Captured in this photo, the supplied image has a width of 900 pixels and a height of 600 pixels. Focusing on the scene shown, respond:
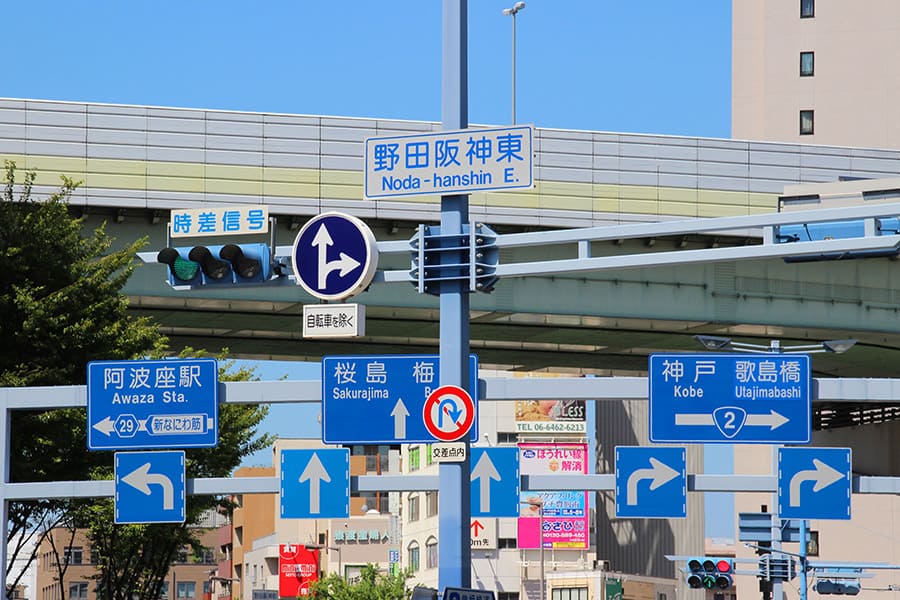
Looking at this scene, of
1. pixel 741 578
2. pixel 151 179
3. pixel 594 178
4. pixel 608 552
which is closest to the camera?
pixel 151 179

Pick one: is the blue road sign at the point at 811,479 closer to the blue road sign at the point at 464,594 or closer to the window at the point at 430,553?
the blue road sign at the point at 464,594

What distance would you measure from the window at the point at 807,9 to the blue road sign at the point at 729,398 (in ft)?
194

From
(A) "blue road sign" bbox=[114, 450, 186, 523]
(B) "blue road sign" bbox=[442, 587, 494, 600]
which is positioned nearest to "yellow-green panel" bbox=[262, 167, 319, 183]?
(A) "blue road sign" bbox=[114, 450, 186, 523]

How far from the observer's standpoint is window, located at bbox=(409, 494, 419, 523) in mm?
106488

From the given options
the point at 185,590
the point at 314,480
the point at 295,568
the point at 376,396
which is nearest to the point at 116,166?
the point at 314,480

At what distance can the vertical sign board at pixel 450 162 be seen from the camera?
51.3 feet

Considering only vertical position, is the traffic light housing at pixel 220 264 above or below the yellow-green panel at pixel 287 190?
below

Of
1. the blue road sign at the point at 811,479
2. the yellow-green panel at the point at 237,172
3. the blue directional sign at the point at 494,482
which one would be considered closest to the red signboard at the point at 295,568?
the yellow-green panel at the point at 237,172

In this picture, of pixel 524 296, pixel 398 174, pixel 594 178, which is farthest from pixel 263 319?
pixel 398 174

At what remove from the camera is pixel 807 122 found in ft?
247

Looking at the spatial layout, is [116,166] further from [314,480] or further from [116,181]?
[314,480]

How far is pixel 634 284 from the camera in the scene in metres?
37.3

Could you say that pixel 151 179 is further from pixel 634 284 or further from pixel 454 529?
pixel 454 529

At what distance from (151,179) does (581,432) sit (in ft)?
222
